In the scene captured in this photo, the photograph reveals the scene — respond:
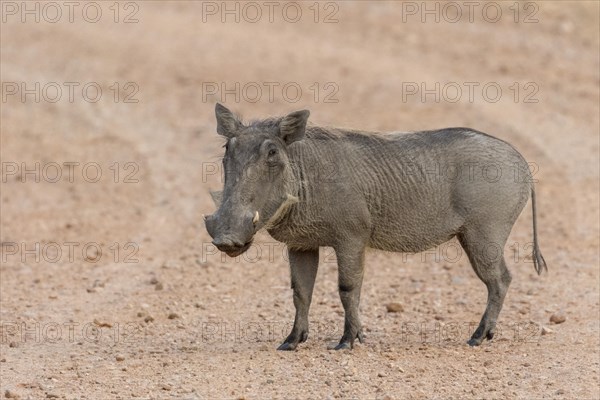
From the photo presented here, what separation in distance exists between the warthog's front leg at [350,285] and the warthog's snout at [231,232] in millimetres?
1047

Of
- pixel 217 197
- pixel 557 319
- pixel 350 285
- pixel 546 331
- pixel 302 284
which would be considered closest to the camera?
pixel 217 197

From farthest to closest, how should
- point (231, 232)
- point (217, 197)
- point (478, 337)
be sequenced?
point (478, 337) → point (217, 197) → point (231, 232)

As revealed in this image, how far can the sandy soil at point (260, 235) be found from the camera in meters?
9.73

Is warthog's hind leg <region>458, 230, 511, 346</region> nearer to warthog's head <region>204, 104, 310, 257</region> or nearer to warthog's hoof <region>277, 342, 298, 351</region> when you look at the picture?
warthog's hoof <region>277, 342, 298, 351</region>

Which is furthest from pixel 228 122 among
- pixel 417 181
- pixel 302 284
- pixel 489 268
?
pixel 489 268

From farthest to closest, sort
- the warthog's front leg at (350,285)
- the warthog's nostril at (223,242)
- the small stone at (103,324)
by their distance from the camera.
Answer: the small stone at (103,324) → the warthog's front leg at (350,285) → the warthog's nostril at (223,242)

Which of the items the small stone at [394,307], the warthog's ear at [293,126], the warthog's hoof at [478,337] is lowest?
the warthog's hoof at [478,337]

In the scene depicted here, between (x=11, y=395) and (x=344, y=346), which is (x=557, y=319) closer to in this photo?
(x=344, y=346)

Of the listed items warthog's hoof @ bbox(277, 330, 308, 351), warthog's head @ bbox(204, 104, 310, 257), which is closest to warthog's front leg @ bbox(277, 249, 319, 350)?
warthog's hoof @ bbox(277, 330, 308, 351)

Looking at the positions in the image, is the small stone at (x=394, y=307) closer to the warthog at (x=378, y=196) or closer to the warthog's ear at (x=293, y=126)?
the warthog at (x=378, y=196)

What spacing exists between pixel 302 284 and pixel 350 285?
46cm

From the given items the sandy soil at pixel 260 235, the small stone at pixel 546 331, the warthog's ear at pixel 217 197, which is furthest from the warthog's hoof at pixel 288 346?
the small stone at pixel 546 331

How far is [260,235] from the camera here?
1486 centimetres

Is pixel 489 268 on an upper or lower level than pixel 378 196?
lower
